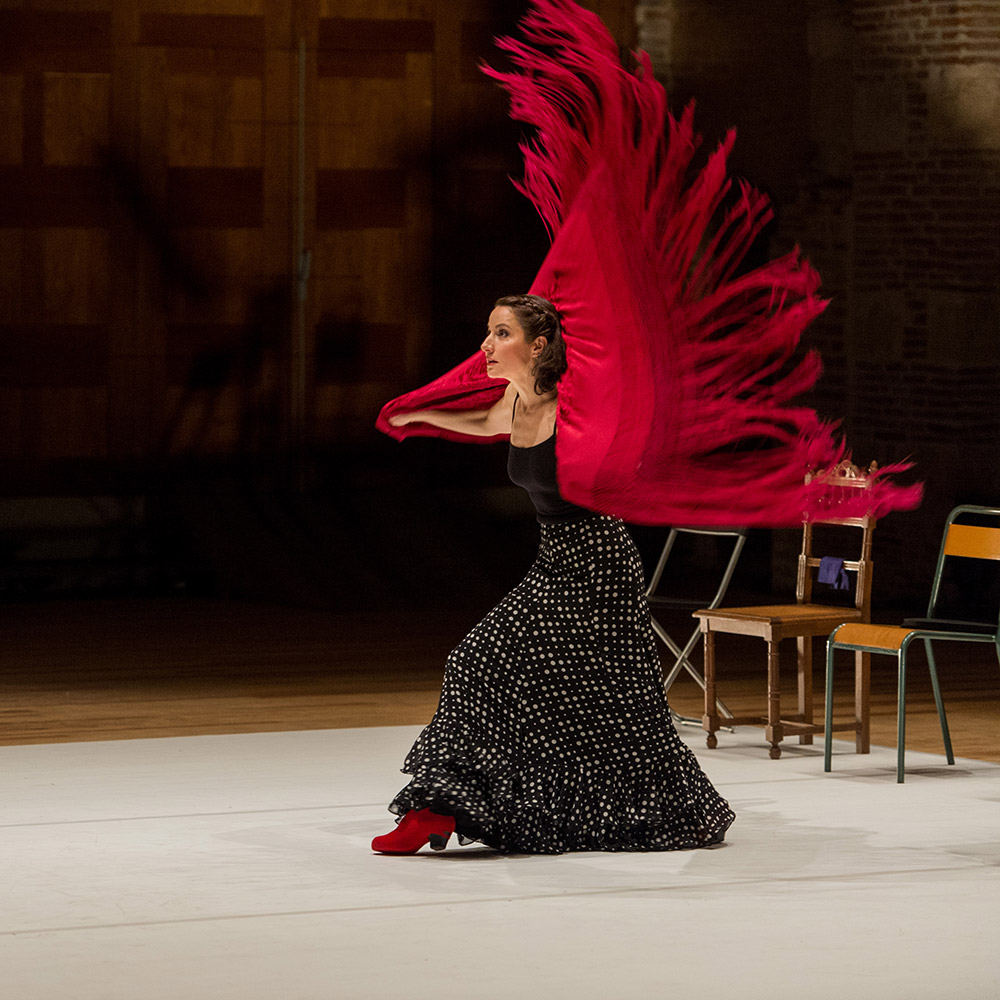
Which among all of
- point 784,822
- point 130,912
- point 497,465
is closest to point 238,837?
point 130,912

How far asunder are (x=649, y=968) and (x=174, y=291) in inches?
307

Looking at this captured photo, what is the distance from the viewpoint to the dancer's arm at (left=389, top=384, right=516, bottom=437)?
5570 mm

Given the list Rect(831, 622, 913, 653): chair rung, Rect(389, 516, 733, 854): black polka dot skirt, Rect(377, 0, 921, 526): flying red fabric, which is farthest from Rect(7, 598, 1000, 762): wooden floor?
Rect(377, 0, 921, 526): flying red fabric

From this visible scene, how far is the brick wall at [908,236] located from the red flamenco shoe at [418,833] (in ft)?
19.2

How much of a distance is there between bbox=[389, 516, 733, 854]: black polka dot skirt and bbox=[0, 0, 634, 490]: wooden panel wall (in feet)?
20.9

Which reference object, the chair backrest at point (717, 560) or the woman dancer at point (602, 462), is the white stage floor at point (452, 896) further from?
the chair backrest at point (717, 560)

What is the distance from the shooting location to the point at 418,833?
17.4ft

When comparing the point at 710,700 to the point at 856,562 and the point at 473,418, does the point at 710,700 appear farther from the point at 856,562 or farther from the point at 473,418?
the point at 473,418

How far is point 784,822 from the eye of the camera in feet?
19.0

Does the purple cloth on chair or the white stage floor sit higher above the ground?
the purple cloth on chair

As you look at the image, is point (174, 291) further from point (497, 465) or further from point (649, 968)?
point (649, 968)

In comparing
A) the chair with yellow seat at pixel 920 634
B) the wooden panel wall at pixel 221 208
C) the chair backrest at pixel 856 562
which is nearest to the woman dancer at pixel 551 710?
the chair with yellow seat at pixel 920 634

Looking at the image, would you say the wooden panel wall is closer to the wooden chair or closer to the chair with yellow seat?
the wooden chair

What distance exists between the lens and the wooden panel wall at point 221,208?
37.1 ft
